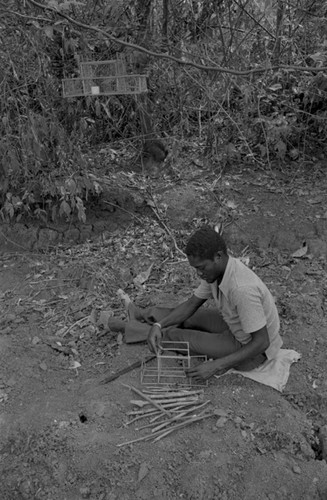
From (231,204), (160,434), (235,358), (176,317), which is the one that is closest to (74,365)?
(176,317)

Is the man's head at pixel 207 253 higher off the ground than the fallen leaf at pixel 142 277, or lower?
higher

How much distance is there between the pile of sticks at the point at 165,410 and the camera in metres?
2.95

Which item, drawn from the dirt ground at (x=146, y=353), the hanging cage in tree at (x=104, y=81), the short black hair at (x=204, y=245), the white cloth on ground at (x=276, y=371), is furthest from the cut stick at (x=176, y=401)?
the hanging cage in tree at (x=104, y=81)

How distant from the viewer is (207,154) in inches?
232

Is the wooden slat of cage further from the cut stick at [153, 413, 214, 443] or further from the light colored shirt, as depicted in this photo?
the cut stick at [153, 413, 214, 443]

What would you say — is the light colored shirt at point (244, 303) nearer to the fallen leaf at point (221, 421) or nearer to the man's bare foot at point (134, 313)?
the fallen leaf at point (221, 421)

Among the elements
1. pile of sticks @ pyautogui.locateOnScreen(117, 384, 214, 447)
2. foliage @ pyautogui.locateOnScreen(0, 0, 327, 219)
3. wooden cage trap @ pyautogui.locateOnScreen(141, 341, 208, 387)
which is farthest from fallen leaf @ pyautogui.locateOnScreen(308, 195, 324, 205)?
pile of sticks @ pyautogui.locateOnScreen(117, 384, 214, 447)

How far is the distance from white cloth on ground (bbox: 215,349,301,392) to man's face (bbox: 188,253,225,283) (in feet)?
2.32

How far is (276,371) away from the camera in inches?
128

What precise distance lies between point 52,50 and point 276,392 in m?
3.44

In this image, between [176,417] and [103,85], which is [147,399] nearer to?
[176,417]

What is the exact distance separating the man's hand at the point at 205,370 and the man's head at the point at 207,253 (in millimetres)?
555

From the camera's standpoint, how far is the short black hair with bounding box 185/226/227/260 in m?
2.84

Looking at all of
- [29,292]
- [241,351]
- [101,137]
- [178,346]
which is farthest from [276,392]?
[101,137]
